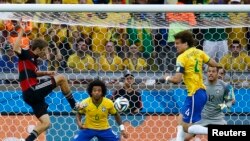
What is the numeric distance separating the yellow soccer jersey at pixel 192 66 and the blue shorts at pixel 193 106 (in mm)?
46

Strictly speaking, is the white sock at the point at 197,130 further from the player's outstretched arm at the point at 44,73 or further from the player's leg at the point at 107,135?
the player's outstretched arm at the point at 44,73

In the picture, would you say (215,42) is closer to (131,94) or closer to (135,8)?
(131,94)

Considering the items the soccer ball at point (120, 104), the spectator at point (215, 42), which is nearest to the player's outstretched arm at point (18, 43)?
the soccer ball at point (120, 104)

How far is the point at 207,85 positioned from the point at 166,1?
258 cm

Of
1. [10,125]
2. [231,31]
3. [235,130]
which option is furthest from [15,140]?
[235,130]

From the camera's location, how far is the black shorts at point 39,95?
9.05 metres

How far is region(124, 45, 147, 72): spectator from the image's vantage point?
917 centimetres

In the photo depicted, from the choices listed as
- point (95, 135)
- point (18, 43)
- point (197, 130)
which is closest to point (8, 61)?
point (18, 43)

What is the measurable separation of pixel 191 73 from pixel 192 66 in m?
0.06

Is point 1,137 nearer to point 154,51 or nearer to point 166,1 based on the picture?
point 154,51

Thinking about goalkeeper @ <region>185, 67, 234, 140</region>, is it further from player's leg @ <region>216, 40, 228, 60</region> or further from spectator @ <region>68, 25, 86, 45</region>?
spectator @ <region>68, 25, 86, 45</region>

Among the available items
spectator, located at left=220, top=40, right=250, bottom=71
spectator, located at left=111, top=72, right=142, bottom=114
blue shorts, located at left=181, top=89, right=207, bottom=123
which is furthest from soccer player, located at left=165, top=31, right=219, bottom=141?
spectator, located at left=111, top=72, right=142, bottom=114

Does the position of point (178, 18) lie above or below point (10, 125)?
above

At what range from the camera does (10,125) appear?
31.2 feet
